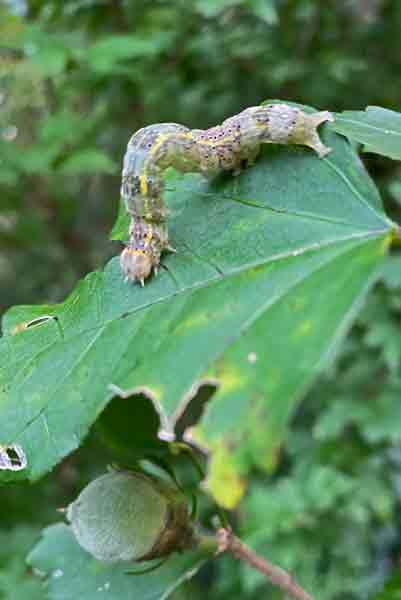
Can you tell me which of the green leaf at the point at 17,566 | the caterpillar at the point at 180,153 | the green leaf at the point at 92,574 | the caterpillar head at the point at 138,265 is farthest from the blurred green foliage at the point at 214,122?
the caterpillar head at the point at 138,265

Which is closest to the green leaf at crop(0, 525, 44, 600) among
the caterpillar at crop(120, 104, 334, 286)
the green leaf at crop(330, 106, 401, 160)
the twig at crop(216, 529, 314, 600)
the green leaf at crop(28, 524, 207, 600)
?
the green leaf at crop(28, 524, 207, 600)

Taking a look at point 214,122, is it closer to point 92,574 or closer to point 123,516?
point 92,574

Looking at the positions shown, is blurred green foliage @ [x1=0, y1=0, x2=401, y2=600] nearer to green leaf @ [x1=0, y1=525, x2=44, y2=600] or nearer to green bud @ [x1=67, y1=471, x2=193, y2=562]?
green leaf @ [x1=0, y1=525, x2=44, y2=600]

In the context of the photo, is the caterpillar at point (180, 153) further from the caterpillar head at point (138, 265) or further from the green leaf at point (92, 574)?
the green leaf at point (92, 574)

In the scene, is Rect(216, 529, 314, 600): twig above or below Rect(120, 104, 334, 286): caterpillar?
below

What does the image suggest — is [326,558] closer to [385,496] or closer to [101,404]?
[385,496]
